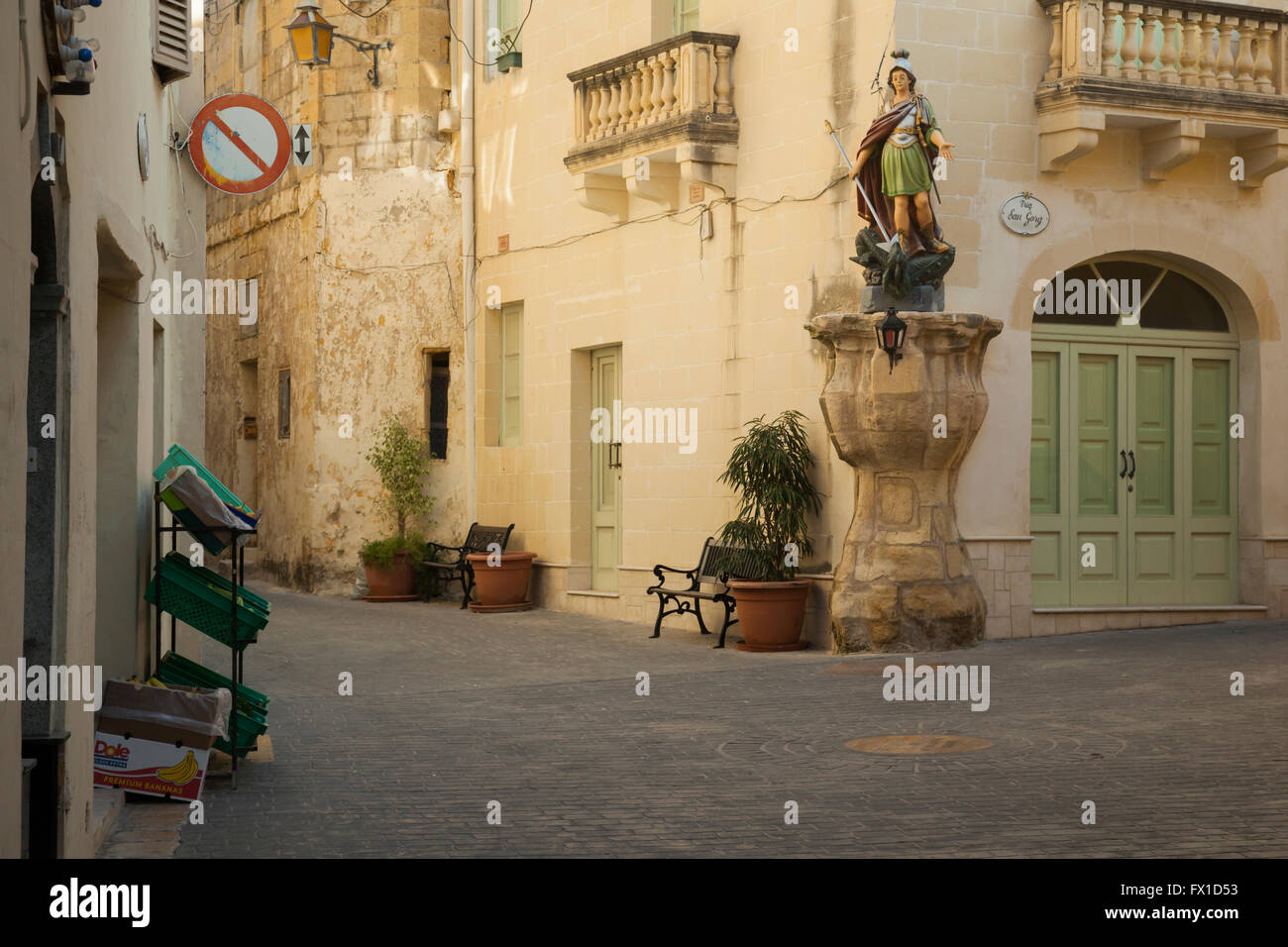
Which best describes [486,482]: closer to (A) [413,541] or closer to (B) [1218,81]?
(A) [413,541]

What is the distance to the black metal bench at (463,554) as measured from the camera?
18.7 metres

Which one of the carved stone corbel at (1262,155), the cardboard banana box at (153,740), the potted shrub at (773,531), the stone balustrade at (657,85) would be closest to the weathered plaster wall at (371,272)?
the stone balustrade at (657,85)

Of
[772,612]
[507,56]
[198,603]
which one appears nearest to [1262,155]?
[772,612]

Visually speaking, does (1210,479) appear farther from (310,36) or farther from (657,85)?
(310,36)

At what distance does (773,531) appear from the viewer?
1405 cm

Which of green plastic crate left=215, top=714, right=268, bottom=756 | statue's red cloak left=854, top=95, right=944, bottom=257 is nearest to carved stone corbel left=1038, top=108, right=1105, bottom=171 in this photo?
statue's red cloak left=854, top=95, right=944, bottom=257

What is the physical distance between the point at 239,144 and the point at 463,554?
9230mm

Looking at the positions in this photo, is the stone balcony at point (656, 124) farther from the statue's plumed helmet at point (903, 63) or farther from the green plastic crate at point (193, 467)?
the green plastic crate at point (193, 467)

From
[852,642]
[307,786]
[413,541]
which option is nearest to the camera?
[307,786]

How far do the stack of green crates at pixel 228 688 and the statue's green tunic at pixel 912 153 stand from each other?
702 cm

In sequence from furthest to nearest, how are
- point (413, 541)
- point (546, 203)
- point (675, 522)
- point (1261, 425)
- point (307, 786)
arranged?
point (413, 541) < point (546, 203) < point (675, 522) < point (1261, 425) < point (307, 786)

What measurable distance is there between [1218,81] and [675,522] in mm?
6460

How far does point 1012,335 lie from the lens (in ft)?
45.6

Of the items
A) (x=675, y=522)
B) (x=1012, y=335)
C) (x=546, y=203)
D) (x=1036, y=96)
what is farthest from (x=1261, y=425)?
(x=546, y=203)
